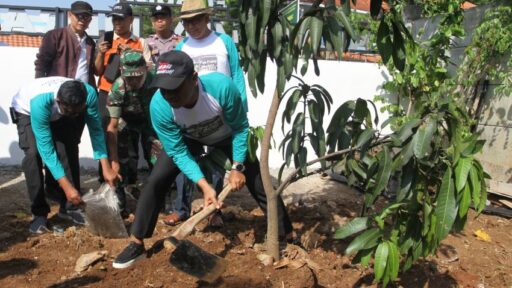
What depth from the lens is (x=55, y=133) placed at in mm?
3500

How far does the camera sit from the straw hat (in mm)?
3260

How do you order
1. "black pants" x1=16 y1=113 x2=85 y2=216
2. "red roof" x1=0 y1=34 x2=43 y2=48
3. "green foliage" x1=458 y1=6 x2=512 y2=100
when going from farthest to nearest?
"red roof" x1=0 y1=34 x2=43 y2=48 < "green foliage" x1=458 y1=6 x2=512 y2=100 < "black pants" x1=16 y1=113 x2=85 y2=216

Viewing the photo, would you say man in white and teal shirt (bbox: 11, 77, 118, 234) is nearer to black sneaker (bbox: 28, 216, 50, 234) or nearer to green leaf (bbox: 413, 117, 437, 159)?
black sneaker (bbox: 28, 216, 50, 234)

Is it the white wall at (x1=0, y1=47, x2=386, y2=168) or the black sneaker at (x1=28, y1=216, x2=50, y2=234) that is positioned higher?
the white wall at (x1=0, y1=47, x2=386, y2=168)

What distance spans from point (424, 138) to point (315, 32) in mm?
630

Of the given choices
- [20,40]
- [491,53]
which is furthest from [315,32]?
[20,40]

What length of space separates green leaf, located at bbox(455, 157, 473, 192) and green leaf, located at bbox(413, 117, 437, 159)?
0.46 feet

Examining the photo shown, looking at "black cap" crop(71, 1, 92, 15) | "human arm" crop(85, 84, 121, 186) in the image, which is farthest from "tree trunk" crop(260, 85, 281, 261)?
"black cap" crop(71, 1, 92, 15)

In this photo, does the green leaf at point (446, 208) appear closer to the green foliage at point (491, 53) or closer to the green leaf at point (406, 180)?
the green leaf at point (406, 180)

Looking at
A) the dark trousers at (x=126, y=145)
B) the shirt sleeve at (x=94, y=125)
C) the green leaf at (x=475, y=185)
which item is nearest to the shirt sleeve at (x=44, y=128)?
the shirt sleeve at (x=94, y=125)

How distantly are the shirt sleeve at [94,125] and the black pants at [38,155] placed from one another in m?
0.18

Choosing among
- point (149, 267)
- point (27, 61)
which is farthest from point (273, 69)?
point (149, 267)

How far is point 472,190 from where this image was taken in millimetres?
2006

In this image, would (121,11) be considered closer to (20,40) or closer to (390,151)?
(20,40)
